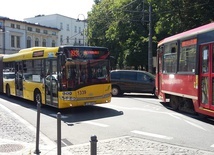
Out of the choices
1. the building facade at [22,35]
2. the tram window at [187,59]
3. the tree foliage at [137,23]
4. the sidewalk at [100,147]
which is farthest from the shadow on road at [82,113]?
the building facade at [22,35]

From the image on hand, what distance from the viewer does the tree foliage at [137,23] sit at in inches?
875

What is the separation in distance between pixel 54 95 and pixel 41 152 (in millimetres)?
6022

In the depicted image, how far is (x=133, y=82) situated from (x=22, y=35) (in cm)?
5962

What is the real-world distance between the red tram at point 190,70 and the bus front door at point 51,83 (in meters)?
4.73

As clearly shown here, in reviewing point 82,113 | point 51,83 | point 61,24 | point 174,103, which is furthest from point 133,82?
point 61,24

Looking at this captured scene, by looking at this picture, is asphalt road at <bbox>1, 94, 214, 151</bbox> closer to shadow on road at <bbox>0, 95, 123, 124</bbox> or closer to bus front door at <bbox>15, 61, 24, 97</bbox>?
shadow on road at <bbox>0, 95, 123, 124</bbox>

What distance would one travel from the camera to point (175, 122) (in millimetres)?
9984

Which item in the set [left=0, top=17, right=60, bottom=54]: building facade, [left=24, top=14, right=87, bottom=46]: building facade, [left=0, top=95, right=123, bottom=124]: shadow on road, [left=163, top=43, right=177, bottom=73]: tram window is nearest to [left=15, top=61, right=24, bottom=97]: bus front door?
[left=0, top=95, right=123, bottom=124]: shadow on road

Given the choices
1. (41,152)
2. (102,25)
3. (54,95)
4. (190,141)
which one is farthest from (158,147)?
(102,25)

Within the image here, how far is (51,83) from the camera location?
12.6m

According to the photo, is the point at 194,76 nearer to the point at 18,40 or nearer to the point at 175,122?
the point at 175,122

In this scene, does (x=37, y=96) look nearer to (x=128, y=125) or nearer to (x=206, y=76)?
(x=128, y=125)

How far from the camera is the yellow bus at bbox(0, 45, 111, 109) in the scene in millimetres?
11875

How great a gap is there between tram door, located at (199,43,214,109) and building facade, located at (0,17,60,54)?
191 ft
